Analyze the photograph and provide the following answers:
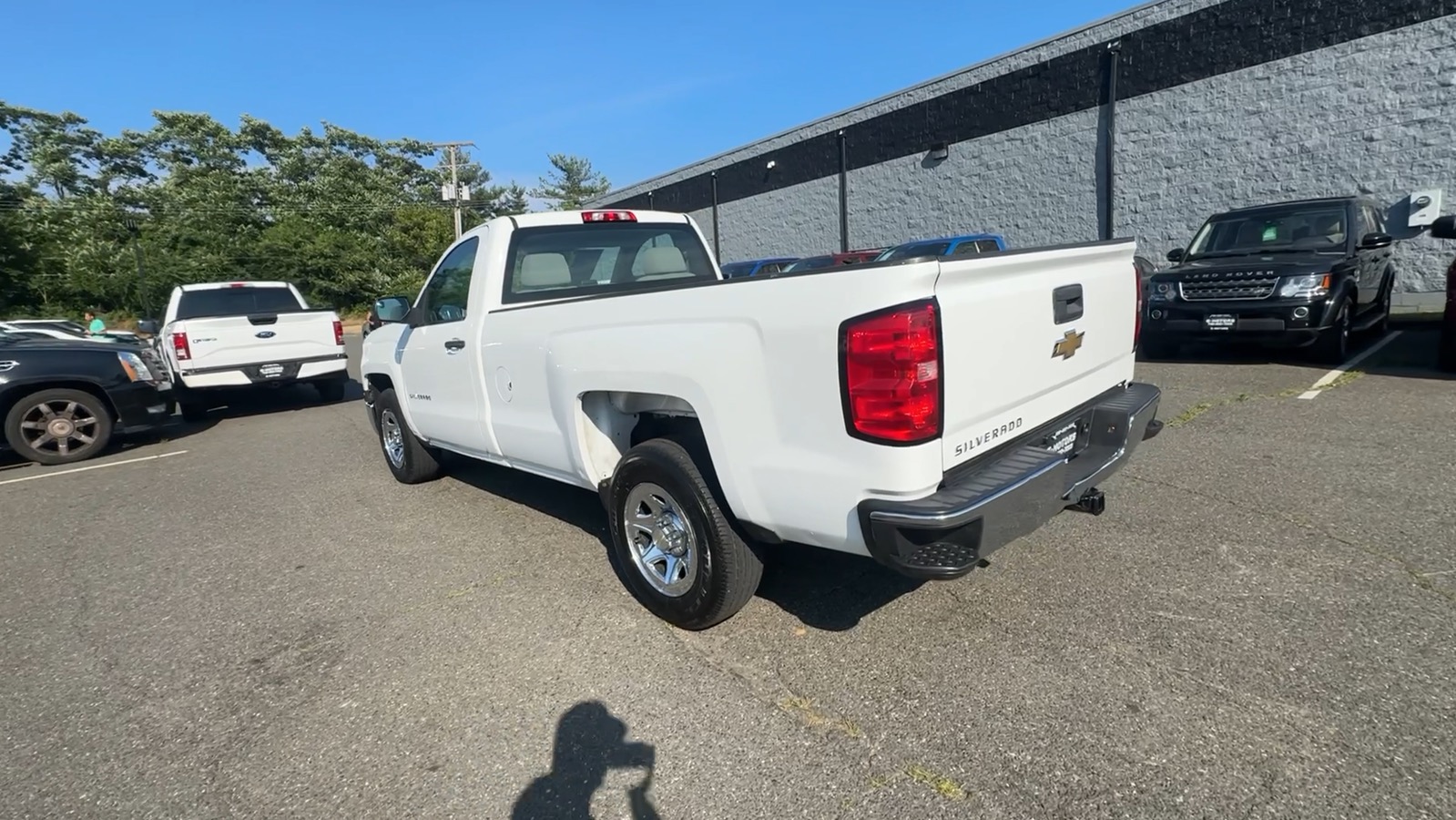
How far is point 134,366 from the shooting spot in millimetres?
8328

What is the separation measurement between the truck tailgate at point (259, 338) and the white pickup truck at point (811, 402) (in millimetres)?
6794

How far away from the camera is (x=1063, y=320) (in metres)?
3.06

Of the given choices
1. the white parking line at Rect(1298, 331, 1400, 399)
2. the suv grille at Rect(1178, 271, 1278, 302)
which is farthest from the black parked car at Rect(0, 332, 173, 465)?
the white parking line at Rect(1298, 331, 1400, 399)

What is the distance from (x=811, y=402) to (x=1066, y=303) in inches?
51.3

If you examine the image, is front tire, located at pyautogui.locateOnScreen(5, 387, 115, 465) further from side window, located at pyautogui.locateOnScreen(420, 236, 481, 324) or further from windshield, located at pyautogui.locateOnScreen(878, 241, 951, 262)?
windshield, located at pyautogui.locateOnScreen(878, 241, 951, 262)

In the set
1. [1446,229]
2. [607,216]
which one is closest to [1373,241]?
[1446,229]

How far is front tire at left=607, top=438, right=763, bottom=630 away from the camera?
3.04m

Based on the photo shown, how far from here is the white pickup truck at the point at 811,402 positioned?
241cm

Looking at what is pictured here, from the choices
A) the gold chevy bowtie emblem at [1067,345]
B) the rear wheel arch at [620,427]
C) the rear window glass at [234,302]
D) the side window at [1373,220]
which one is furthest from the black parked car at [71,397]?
the side window at [1373,220]

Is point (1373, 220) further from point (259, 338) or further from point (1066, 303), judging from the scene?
point (259, 338)

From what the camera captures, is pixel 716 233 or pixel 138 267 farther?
pixel 138 267

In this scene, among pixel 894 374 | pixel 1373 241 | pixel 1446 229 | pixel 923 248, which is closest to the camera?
pixel 894 374

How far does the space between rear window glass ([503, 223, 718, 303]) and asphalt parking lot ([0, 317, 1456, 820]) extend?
59.9 inches

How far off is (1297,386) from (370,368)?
8.44 meters
